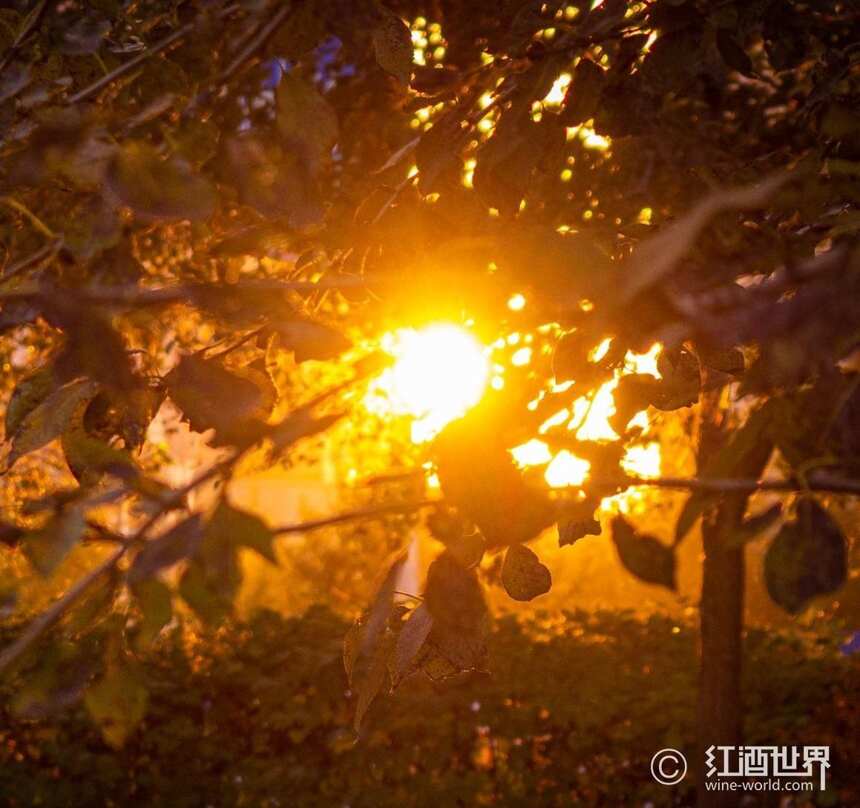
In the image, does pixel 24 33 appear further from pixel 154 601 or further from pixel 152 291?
pixel 154 601

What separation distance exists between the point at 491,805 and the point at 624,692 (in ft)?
4.07

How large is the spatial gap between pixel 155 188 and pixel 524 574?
2.60ft

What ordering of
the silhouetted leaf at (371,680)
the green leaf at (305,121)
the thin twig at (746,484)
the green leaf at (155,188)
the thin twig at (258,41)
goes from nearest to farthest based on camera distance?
the thin twig at (746,484) < the green leaf at (155,188) < the green leaf at (305,121) < the silhouetted leaf at (371,680) < the thin twig at (258,41)

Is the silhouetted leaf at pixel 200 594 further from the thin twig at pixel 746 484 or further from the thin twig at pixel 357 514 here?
the thin twig at pixel 746 484

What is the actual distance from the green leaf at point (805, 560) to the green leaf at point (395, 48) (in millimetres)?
1109

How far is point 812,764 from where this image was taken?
7.14m

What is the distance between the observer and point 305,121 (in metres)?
1.47

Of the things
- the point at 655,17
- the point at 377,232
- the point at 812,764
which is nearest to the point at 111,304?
the point at 377,232

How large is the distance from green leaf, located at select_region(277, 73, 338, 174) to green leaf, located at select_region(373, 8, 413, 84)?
467 millimetres

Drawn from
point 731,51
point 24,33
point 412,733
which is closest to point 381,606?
point 24,33

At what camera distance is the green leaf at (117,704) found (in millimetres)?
1419

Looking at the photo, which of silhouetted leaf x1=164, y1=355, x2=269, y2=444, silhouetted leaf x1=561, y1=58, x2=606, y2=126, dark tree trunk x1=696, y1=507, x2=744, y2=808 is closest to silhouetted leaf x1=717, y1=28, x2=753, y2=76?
silhouetted leaf x1=561, y1=58, x2=606, y2=126

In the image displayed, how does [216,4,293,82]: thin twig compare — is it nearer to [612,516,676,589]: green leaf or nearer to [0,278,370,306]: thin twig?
[0,278,370,306]: thin twig

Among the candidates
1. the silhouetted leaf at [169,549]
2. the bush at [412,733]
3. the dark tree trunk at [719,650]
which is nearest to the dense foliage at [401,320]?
the silhouetted leaf at [169,549]
